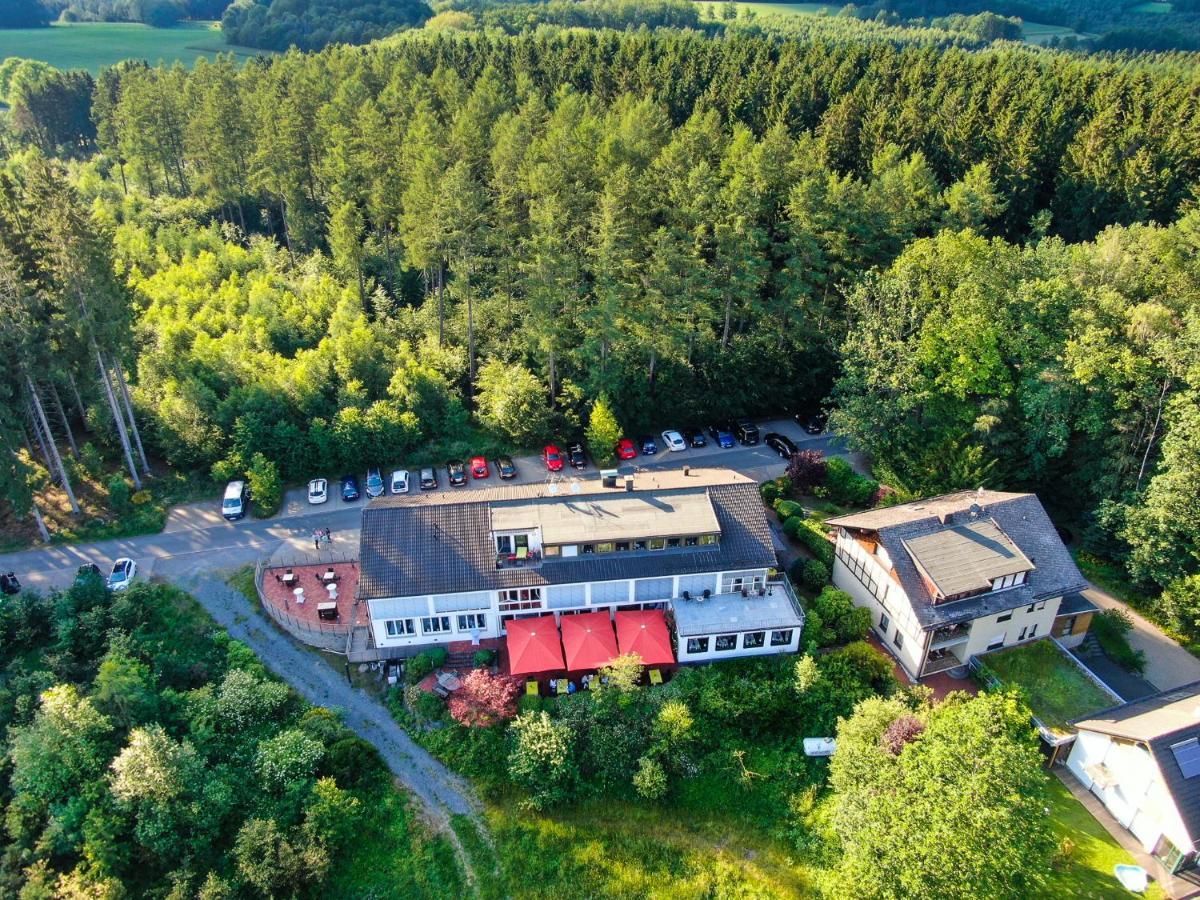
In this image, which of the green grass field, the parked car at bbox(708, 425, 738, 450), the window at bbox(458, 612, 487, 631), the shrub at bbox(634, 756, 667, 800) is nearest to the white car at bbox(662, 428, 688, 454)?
the parked car at bbox(708, 425, 738, 450)

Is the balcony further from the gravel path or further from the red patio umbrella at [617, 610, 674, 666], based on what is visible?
the gravel path

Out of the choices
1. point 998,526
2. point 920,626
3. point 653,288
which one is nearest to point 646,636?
point 920,626

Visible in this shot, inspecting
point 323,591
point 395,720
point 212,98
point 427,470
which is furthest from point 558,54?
point 395,720

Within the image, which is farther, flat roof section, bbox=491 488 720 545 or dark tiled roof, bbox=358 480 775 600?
flat roof section, bbox=491 488 720 545

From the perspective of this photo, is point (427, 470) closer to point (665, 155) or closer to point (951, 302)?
point (665, 155)

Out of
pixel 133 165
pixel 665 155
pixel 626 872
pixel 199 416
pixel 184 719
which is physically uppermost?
pixel 665 155

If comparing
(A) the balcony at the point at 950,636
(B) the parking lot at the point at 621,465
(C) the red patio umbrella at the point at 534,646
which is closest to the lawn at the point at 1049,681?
(A) the balcony at the point at 950,636

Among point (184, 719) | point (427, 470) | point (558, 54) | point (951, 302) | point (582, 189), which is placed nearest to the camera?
point (184, 719)
